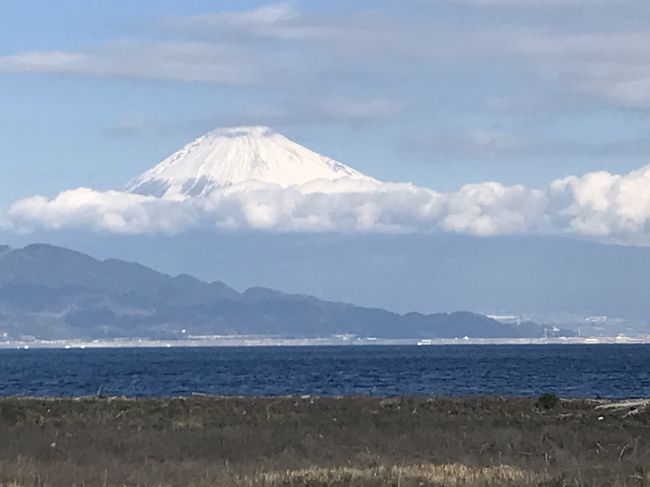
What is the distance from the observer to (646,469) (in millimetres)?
30391

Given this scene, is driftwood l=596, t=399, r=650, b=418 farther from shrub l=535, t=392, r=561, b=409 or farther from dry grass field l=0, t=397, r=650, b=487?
shrub l=535, t=392, r=561, b=409

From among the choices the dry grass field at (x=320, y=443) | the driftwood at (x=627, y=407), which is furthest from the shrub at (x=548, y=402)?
the driftwood at (x=627, y=407)

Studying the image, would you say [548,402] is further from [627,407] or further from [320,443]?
[320,443]

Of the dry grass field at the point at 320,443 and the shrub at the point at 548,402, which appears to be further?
the shrub at the point at 548,402

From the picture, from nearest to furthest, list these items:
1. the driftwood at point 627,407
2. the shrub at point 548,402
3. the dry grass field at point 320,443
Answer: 1. the dry grass field at point 320,443
2. the driftwood at point 627,407
3. the shrub at point 548,402

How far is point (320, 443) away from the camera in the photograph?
38.0m

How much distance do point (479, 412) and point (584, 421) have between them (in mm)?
4254

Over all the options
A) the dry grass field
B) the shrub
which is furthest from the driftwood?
the shrub

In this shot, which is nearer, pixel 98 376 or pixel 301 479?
pixel 301 479

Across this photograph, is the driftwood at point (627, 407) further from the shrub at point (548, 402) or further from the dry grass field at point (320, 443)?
the shrub at point (548, 402)

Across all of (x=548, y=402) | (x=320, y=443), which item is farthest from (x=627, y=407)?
(x=320, y=443)

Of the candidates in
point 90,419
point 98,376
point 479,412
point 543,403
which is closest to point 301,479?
point 90,419

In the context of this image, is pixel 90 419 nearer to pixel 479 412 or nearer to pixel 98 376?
pixel 479 412

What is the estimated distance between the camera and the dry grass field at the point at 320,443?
95.5ft
